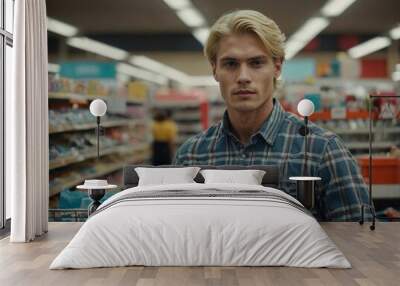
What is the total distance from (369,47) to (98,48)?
292cm

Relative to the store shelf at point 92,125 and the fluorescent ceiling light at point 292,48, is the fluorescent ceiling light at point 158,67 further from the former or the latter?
the fluorescent ceiling light at point 292,48

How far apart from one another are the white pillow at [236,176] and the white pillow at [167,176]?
16cm

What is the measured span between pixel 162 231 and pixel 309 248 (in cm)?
99

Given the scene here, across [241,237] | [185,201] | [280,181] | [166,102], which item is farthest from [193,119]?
[241,237]

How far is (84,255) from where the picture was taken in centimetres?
439

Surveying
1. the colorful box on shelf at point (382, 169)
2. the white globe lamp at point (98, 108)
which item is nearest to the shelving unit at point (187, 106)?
the white globe lamp at point (98, 108)

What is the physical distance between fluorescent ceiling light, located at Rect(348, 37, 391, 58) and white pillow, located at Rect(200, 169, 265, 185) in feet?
6.00

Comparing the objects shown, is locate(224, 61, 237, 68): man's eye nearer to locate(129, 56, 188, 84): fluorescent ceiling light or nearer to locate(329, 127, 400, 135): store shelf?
locate(129, 56, 188, 84): fluorescent ceiling light

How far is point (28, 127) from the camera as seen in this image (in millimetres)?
5785

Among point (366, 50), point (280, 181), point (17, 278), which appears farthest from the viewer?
point (366, 50)

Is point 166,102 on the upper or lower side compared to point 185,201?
upper

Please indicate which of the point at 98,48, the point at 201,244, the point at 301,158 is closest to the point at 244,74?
the point at 301,158

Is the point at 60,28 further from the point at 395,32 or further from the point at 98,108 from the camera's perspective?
the point at 395,32

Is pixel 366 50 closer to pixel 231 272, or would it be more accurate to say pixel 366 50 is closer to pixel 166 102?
pixel 166 102
